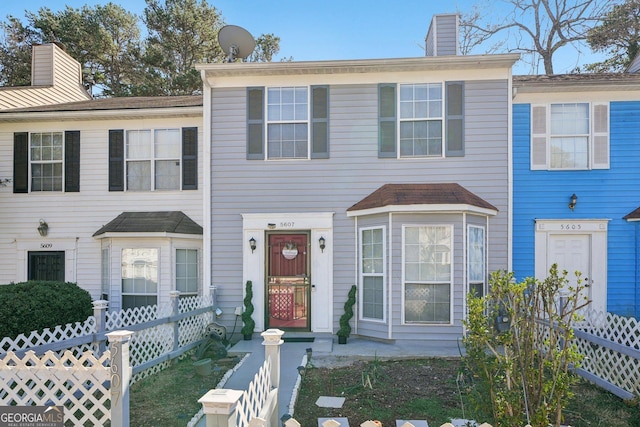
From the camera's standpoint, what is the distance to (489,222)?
821 centimetres

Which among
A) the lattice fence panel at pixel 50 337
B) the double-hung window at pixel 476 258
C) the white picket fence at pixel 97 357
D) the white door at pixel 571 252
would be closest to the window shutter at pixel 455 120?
the double-hung window at pixel 476 258

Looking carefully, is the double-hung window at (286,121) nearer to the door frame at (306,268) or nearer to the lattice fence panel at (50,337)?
the door frame at (306,268)

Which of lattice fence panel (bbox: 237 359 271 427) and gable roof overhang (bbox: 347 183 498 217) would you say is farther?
gable roof overhang (bbox: 347 183 498 217)

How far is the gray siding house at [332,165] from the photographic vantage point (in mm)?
8258

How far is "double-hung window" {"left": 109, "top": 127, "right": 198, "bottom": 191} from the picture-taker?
9742 millimetres

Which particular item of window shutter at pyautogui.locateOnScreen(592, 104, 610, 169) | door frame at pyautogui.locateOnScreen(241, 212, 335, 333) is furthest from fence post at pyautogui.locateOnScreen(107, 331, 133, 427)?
window shutter at pyautogui.locateOnScreen(592, 104, 610, 169)

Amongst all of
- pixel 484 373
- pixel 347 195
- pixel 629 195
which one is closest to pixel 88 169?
pixel 347 195

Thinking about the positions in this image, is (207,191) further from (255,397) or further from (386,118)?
(255,397)

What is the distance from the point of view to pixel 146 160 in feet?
32.0

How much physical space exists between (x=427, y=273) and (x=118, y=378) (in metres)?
5.55

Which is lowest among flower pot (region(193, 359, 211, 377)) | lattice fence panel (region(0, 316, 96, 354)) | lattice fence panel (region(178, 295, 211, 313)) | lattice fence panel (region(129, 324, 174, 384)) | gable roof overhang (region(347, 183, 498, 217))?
flower pot (region(193, 359, 211, 377))

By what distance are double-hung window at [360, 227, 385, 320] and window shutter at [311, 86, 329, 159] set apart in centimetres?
188

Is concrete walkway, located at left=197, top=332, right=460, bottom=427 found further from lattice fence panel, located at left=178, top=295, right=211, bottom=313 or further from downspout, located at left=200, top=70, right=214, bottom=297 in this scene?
downspout, located at left=200, top=70, right=214, bottom=297

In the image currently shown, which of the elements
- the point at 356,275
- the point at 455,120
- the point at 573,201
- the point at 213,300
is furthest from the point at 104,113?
the point at 573,201
